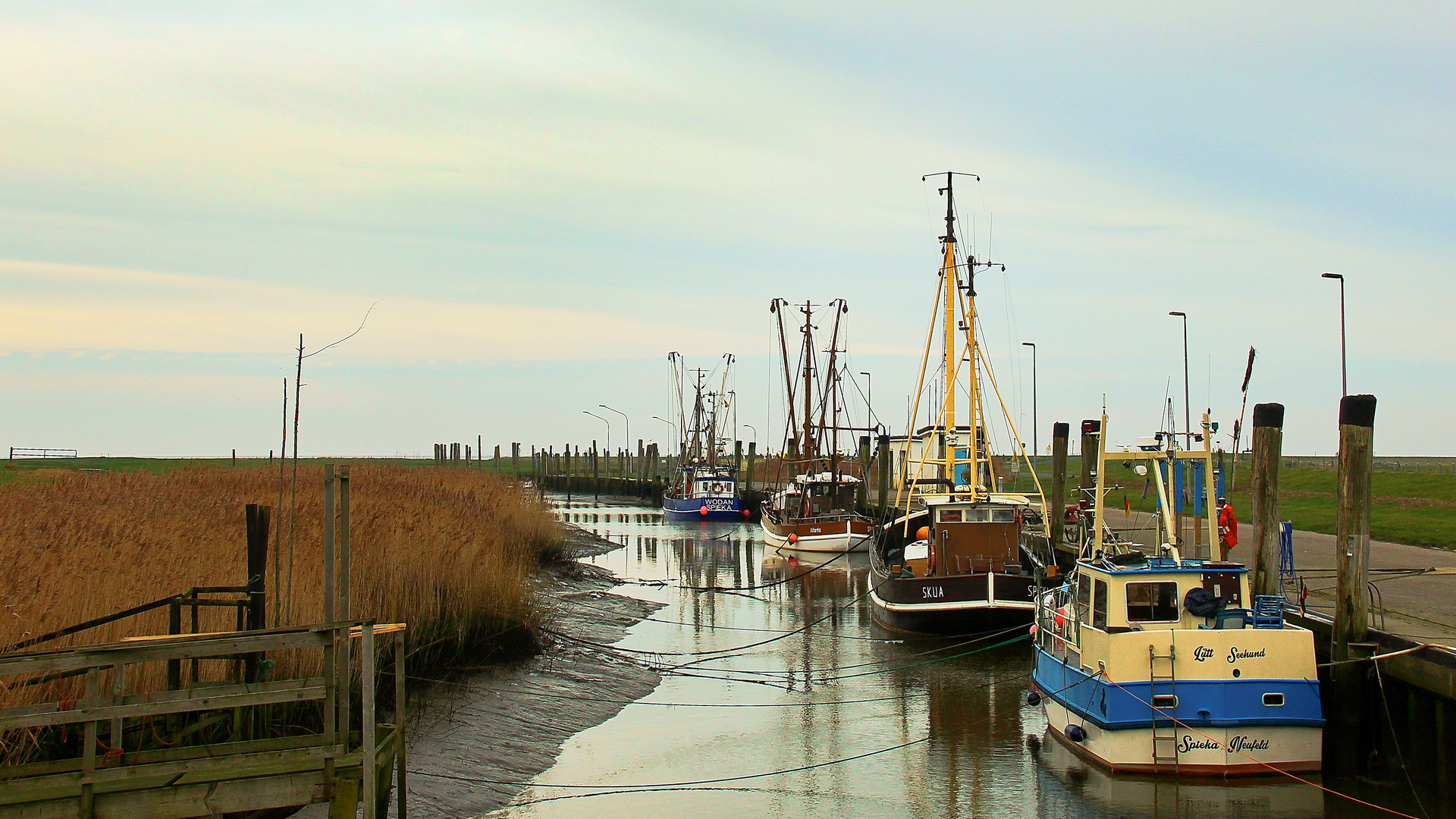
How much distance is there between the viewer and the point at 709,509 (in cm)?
6838

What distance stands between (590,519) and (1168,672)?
6069 cm

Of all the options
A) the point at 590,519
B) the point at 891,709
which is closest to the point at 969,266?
the point at 891,709

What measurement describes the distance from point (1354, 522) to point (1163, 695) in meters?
3.16

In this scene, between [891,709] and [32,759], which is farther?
[891,709]

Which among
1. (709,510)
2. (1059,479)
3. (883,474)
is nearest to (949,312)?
(1059,479)

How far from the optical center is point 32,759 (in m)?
9.83

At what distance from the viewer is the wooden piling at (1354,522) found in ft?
44.2

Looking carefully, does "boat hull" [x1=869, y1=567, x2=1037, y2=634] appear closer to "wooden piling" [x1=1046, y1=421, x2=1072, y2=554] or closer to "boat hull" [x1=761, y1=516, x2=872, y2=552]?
"wooden piling" [x1=1046, y1=421, x2=1072, y2=554]

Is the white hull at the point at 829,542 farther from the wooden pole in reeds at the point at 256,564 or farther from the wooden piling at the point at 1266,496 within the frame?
the wooden pole in reeds at the point at 256,564

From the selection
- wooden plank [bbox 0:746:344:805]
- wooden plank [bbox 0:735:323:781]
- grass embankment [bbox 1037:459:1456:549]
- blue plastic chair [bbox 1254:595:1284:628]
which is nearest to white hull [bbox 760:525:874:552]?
grass embankment [bbox 1037:459:1456:549]

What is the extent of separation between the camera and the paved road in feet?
52.2

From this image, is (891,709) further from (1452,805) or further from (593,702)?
(1452,805)

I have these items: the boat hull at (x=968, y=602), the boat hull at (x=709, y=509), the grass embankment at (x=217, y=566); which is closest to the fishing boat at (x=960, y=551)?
the boat hull at (x=968, y=602)

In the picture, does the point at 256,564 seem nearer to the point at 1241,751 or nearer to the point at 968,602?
the point at 1241,751
